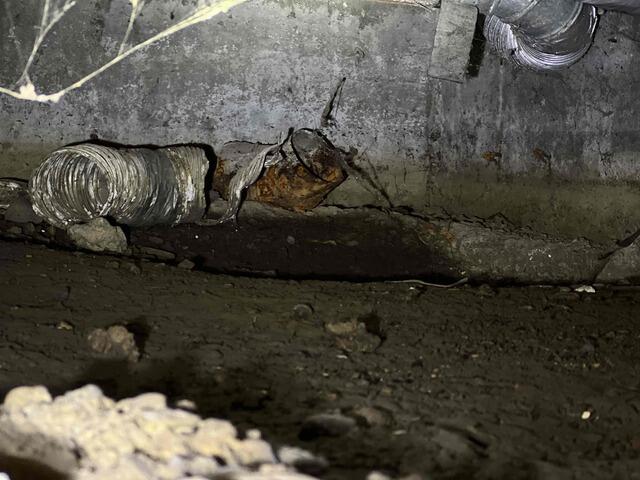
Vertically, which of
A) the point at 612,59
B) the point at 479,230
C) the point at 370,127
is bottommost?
the point at 479,230

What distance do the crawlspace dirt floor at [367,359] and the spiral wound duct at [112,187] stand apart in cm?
58

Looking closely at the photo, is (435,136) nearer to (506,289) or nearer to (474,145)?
(474,145)

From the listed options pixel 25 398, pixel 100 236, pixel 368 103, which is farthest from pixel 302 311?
pixel 368 103

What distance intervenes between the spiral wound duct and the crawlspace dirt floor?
22.7 inches

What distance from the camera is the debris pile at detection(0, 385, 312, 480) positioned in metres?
2.01

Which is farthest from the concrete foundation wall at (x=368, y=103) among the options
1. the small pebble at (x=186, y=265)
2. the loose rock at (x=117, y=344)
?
A: the loose rock at (x=117, y=344)

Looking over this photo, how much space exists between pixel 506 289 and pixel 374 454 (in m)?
1.92

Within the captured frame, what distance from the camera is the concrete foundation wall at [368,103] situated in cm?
503

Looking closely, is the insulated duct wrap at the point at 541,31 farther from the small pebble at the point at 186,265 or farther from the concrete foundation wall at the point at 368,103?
the small pebble at the point at 186,265

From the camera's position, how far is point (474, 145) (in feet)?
17.5

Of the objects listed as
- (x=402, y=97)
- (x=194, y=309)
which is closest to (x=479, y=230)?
(x=402, y=97)

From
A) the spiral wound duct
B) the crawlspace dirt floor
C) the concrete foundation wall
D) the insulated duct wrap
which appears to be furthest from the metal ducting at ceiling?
the spiral wound duct

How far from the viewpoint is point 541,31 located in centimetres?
451

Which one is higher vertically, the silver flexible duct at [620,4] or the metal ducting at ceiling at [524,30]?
the silver flexible duct at [620,4]
